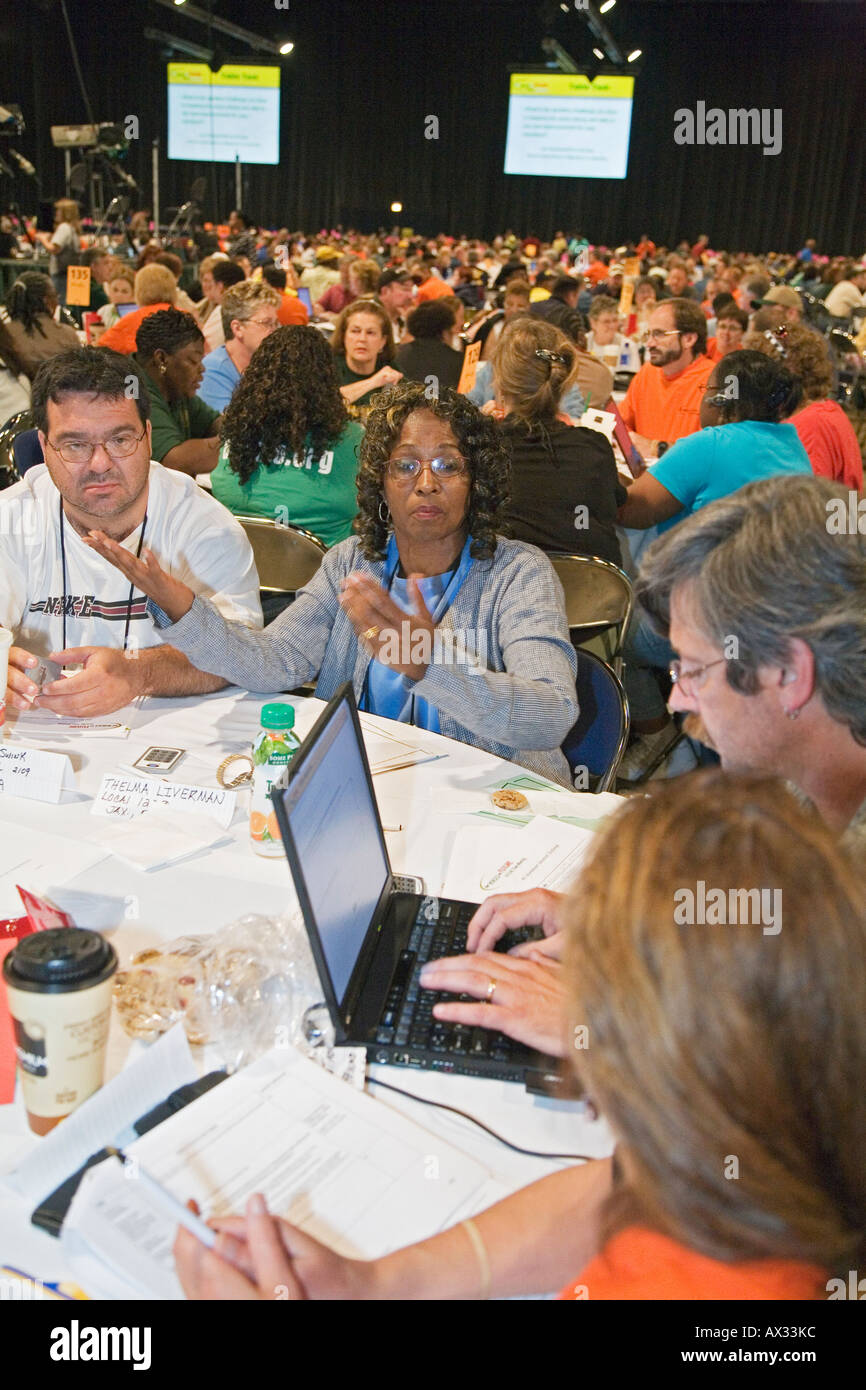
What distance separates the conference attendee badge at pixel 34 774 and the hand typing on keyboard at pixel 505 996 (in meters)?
0.74

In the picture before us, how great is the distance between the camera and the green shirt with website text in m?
3.54

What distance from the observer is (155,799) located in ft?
5.56

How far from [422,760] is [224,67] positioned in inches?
664

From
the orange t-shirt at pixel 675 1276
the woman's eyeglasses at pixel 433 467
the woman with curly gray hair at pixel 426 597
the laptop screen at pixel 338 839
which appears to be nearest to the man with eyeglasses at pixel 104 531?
the woman with curly gray hair at pixel 426 597

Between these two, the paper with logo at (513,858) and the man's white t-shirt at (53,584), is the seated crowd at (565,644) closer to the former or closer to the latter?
the man's white t-shirt at (53,584)

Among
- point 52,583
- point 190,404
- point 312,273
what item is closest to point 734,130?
point 312,273

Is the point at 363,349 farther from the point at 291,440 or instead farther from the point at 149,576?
the point at 149,576

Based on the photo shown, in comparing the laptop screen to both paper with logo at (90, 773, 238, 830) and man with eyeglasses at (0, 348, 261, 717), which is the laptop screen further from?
man with eyeglasses at (0, 348, 261, 717)

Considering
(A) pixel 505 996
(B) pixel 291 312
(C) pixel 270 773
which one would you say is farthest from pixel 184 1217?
(B) pixel 291 312

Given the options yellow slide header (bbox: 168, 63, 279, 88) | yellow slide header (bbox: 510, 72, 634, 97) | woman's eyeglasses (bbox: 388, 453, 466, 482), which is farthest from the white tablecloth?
yellow slide header (bbox: 168, 63, 279, 88)

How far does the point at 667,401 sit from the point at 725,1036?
16.0 feet

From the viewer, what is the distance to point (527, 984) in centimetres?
124

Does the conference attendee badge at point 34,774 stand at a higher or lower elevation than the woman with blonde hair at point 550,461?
lower

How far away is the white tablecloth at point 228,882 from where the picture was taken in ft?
3.59
